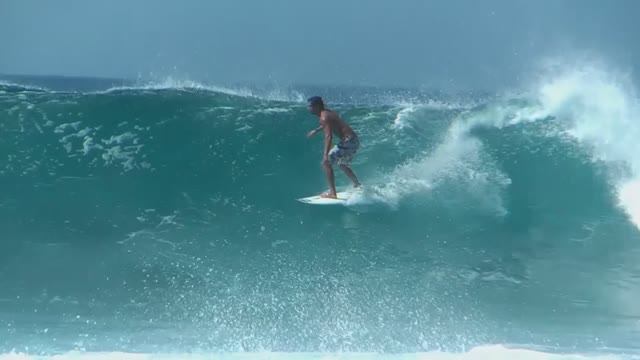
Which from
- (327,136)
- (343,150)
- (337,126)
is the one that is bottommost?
(343,150)

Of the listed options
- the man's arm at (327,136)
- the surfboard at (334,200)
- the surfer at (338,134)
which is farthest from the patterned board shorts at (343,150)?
the surfboard at (334,200)

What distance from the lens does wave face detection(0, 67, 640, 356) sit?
896 cm

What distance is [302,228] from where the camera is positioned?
1089cm

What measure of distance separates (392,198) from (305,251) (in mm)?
1423

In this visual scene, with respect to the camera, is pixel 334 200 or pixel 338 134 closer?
pixel 338 134

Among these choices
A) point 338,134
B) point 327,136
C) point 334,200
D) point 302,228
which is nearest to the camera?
point 327,136

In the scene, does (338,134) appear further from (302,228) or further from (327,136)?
(302,228)

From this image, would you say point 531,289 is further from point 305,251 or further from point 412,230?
point 305,251

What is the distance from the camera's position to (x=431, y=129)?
1285 cm

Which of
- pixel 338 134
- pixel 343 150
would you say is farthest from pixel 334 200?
pixel 338 134

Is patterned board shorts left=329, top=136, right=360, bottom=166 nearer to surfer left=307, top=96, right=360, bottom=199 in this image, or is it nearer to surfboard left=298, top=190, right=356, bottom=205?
surfer left=307, top=96, right=360, bottom=199

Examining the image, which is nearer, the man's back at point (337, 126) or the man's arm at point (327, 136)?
the man's arm at point (327, 136)

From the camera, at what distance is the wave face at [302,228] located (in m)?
8.96

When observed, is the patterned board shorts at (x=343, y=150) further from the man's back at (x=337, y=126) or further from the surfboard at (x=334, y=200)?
the surfboard at (x=334, y=200)
